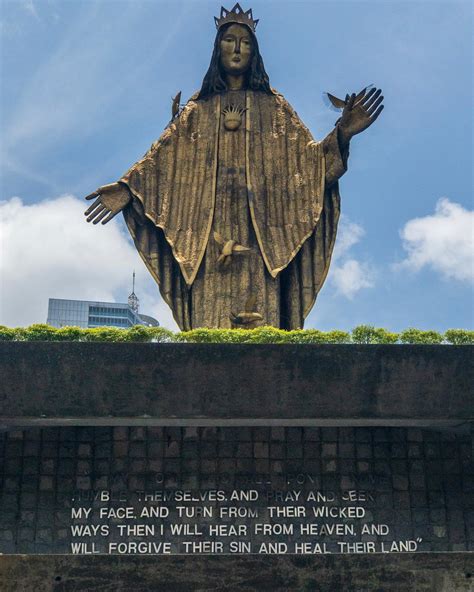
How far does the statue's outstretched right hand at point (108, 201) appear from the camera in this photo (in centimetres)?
1355

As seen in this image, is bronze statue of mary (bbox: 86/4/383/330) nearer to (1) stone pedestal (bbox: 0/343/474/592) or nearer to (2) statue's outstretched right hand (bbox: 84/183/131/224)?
(2) statue's outstretched right hand (bbox: 84/183/131/224)

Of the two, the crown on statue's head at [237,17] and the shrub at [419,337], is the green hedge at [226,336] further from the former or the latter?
the crown on statue's head at [237,17]

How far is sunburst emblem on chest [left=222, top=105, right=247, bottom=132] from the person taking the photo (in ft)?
46.4

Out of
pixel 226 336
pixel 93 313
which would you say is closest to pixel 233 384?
pixel 226 336

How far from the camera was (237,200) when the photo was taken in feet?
44.9

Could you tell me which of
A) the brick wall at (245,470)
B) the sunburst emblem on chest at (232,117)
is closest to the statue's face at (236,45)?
the sunburst emblem on chest at (232,117)

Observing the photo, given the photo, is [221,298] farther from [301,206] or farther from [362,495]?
[362,495]

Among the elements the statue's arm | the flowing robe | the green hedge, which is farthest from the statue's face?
the green hedge

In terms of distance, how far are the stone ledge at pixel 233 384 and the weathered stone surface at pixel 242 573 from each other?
202cm

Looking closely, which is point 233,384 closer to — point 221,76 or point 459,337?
point 459,337

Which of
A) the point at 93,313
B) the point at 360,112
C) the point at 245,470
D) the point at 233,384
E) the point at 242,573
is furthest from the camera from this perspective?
the point at 93,313

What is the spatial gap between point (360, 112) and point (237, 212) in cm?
215

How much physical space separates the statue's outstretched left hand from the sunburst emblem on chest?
1660 mm

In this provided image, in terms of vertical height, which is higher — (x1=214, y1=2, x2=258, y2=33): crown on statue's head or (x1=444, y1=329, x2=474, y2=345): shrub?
(x1=214, y1=2, x2=258, y2=33): crown on statue's head
